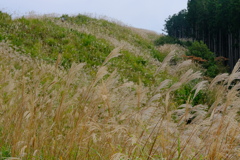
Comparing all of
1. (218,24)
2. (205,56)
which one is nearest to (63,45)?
(205,56)

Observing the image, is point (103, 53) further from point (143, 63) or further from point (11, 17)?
point (11, 17)

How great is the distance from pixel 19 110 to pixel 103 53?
9287mm

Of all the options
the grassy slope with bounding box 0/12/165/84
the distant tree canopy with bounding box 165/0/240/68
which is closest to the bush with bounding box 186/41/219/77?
the distant tree canopy with bounding box 165/0/240/68

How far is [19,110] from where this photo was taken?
2.42m

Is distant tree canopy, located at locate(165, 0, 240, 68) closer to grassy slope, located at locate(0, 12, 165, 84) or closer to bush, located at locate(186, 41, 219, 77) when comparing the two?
bush, located at locate(186, 41, 219, 77)

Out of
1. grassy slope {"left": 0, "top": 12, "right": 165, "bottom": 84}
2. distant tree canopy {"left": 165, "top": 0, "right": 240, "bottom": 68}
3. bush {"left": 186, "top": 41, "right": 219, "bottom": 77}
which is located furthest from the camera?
distant tree canopy {"left": 165, "top": 0, "right": 240, "bottom": 68}

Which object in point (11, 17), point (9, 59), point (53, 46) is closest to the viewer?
point (9, 59)

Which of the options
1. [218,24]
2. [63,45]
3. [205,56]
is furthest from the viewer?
[218,24]

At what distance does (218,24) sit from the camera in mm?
28891

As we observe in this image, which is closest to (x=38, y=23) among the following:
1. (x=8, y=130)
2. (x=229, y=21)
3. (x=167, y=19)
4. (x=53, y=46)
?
(x=53, y=46)

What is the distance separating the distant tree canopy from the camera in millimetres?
26156

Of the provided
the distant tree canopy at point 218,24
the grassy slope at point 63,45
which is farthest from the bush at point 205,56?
the grassy slope at point 63,45

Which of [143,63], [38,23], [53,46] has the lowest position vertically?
[143,63]

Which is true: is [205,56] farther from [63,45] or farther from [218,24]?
[63,45]
